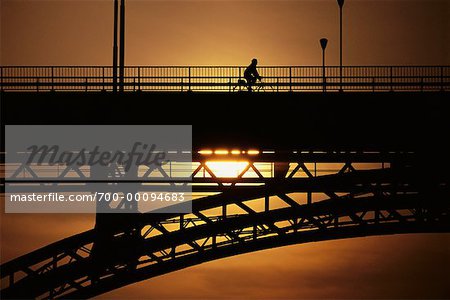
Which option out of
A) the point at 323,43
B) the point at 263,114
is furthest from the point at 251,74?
the point at 323,43

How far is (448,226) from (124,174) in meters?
12.8

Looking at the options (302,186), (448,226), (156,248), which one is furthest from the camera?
(448,226)

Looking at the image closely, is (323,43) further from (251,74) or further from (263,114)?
(263,114)

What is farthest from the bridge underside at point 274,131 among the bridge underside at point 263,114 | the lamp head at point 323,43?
the lamp head at point 323,43

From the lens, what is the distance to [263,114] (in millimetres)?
36469

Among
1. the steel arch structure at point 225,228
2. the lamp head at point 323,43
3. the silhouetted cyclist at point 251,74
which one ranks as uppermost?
the lamp head at point 323,43

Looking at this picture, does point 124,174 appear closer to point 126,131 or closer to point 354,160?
point 126,131

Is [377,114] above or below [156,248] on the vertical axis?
above

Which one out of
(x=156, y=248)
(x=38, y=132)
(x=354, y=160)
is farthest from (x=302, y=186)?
(x=38, y=132)

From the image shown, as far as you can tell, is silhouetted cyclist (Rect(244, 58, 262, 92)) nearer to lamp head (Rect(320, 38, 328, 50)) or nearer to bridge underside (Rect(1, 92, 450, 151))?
bridge underside (Rect(1, 92, 450, 151))

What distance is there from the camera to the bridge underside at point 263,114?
36.0 metres

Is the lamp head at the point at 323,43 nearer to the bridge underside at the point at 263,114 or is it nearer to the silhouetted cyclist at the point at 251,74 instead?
the silhouetted cyclist at the point at 251,74

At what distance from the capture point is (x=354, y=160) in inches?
1438

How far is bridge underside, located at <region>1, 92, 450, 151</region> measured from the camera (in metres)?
36.0
